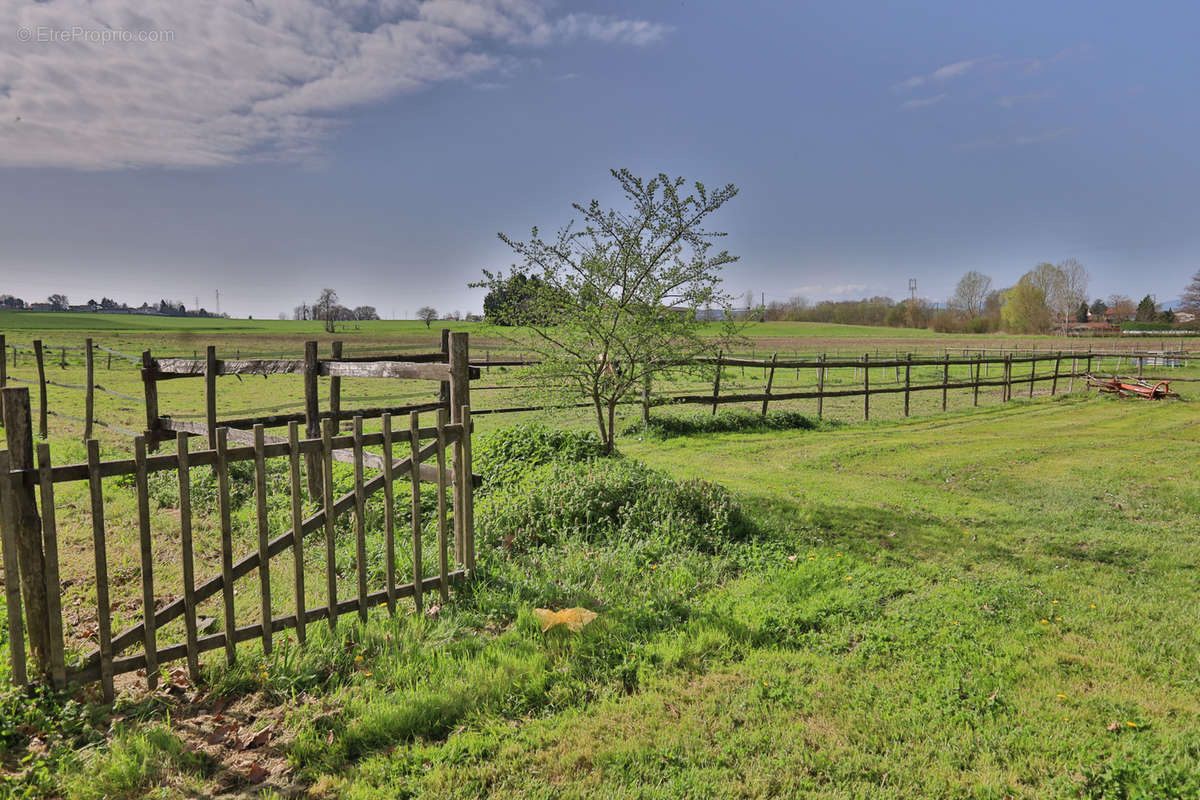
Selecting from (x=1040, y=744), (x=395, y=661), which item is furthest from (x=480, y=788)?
Answer: (x=1040, y=744)

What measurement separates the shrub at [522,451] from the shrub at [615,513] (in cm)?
89

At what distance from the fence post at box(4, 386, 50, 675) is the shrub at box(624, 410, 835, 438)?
37.9 ft

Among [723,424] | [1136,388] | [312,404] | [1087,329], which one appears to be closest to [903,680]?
[312,404]

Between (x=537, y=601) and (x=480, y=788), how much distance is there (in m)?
1.88

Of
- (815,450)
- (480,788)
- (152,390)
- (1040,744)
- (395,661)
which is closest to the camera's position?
(480,788)

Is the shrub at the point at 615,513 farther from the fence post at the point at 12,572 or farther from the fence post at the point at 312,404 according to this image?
the fence post at the point at 12,572

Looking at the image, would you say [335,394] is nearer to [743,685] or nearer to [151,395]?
[151,395]

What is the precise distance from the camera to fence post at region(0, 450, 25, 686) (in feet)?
10.7

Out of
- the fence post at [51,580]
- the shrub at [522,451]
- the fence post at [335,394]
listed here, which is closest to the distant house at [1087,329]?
the shrub at [522,451]

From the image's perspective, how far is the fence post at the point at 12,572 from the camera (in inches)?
128

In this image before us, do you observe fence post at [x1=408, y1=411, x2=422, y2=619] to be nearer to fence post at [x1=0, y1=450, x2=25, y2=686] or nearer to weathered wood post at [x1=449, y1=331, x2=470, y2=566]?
weathered wood post at [x1=449, y1=331, x2=470, y2=566]

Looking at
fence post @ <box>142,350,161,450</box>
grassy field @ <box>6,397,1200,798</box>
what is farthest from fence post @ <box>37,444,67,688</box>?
fence post @ <box>142,350,161,450</box>

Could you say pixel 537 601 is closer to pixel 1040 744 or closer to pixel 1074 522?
pixel 1040 744

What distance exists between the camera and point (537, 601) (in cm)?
491
